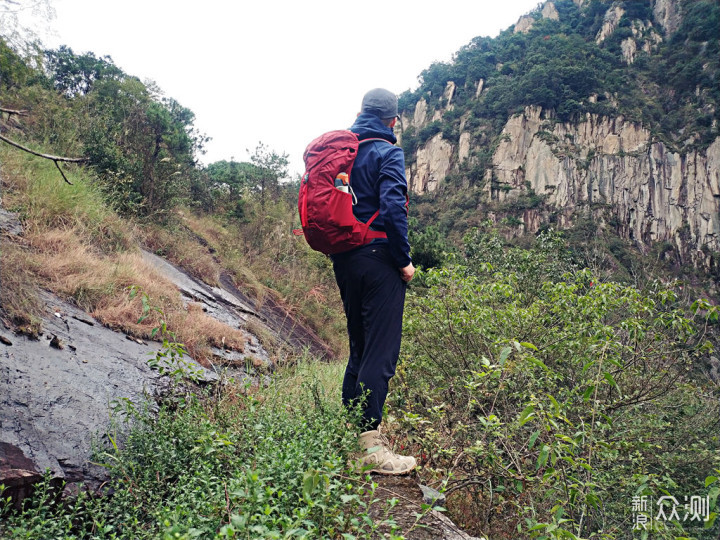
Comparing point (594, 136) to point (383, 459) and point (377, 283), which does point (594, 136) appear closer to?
point (377, 283)

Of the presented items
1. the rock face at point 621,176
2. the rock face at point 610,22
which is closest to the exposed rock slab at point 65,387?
the rock face at point 621,176

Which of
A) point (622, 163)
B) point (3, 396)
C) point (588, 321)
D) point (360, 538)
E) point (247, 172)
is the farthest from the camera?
point (622, 163)

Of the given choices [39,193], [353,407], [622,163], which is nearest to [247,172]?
[39,193]

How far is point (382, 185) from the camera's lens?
2199 mm

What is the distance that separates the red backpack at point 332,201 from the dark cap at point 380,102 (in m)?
0.28

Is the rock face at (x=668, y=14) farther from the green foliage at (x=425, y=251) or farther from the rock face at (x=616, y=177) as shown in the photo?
the green foliage at (x=425, y=251)

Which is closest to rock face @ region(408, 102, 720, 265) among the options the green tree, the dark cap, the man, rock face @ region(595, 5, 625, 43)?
rock face @ region(595, 5, 625, 43)

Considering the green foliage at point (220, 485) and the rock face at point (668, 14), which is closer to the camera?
the green foliage at point (220, 485)

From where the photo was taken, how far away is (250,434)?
1.86 metres

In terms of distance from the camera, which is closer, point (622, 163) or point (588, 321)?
point (588, 321)

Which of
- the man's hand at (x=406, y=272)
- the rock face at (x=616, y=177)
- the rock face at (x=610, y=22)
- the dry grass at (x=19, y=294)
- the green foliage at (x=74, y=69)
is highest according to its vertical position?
the rock face at (x=610, y=22)

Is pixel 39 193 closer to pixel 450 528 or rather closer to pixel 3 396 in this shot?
pixel 3 396

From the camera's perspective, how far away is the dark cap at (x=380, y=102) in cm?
242

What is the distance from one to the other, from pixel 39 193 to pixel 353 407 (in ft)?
13.9
